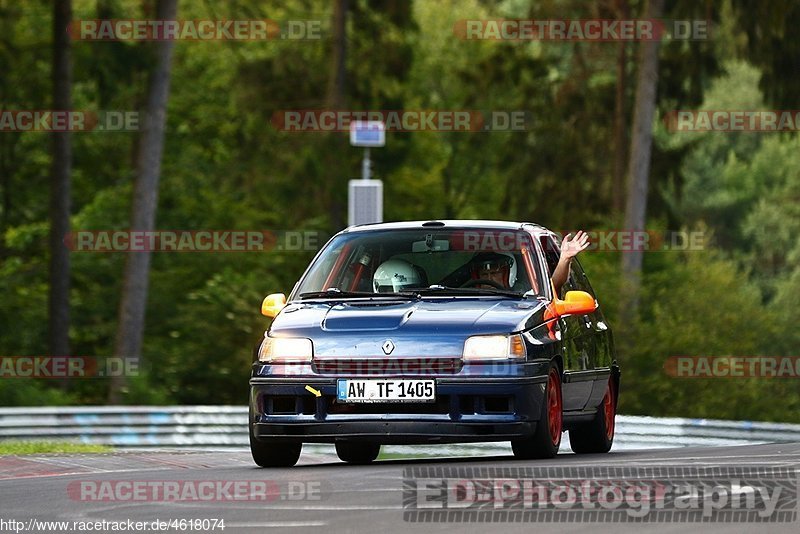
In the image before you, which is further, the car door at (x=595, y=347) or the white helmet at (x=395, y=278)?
the car door at (x=595, y=347)

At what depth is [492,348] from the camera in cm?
1255

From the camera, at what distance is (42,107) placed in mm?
46781

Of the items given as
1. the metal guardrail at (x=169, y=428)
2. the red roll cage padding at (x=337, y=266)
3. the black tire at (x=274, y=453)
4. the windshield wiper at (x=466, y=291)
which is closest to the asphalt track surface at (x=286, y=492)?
the black tire at (x=274, y=453)

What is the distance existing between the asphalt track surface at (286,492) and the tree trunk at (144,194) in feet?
65.4

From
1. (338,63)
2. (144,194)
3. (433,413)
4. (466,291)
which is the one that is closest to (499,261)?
(466,291)

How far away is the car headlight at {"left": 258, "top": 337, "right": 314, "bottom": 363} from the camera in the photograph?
1276 centimetres

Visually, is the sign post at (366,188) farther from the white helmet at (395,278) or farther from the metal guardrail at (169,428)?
the white helmet at (395,278)

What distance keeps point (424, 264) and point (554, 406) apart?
1580mm

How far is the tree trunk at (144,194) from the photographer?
1380 inches

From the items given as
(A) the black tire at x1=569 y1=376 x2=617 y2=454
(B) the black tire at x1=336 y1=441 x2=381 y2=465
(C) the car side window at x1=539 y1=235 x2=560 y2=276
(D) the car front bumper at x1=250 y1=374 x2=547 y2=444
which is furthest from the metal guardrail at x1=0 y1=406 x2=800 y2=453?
(D) the car front bumper at x1=250 y1=374 x2=547 y2=444

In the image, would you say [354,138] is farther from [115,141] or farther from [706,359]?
[115,141]

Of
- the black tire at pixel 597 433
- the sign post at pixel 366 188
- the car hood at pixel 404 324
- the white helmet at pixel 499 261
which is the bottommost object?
the black tire at pixel 597 433

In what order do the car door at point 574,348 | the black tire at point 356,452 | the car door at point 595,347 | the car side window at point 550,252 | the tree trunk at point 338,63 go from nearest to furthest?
the car door at point 574,348
the car side window at point 550,252
the car door at point 595,347
the black tire at point 356,452
the tree trunk at point 338,63

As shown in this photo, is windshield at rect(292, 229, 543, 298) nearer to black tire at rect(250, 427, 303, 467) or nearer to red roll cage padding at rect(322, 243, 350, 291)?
red roll cage padding at rect(322, 243, 350, 291)
